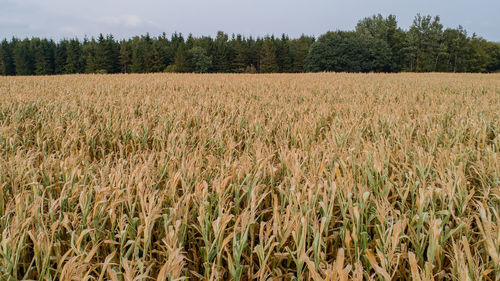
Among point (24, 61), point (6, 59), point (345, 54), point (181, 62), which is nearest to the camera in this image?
point (345, 54)

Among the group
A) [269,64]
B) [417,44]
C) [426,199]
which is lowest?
[426,199]

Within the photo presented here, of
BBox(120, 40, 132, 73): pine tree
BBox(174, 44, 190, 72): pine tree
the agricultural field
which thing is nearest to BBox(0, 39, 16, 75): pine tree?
BBox(120, 40, 132, 73): pine tree

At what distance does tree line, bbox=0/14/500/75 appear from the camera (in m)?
65.8

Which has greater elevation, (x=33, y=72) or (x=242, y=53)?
(x=242, y=53)

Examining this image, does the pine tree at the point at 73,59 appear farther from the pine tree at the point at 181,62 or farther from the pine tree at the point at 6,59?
the pine tree at the point at 181,62

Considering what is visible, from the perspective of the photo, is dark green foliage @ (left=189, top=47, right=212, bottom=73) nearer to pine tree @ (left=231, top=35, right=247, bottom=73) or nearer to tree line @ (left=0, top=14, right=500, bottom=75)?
tree line @ (left=0, top=14, right=500, bottom=75)

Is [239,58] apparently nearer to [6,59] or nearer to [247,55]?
[247,55]

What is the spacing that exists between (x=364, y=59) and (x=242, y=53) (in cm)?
2703

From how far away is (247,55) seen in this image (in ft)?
240

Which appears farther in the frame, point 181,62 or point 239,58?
point 239,58

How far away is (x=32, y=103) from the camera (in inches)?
220

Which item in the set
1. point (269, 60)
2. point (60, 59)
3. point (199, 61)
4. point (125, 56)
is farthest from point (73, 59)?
point (269, 60)

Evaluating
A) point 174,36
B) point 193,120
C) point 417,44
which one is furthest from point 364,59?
point 193,120

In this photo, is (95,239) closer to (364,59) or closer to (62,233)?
(62,233)
